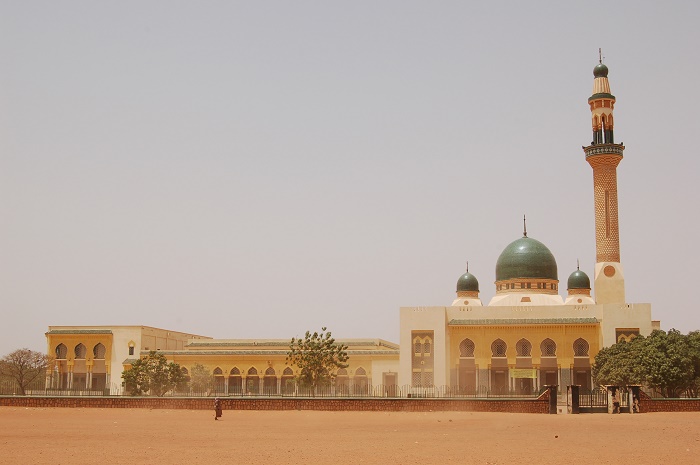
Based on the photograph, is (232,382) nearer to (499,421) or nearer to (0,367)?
(0,367)

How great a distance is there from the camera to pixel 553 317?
166 feet

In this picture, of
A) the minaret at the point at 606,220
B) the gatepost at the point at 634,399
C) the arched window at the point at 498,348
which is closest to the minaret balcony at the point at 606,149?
the minaret at the point at 606,220

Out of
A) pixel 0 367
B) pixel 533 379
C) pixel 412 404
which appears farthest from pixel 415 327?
pixel 0 367

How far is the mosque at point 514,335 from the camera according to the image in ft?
162

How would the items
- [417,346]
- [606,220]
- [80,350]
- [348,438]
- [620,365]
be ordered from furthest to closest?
[80,350] → [417,346] → [606,220] → [620,365] → [348,438]

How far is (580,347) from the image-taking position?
49906 millimetres

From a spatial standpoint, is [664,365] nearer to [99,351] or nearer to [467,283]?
[467,283]

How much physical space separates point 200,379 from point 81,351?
11102 millimetres

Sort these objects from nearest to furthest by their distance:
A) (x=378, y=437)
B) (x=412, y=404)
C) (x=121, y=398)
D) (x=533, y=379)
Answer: (x=378, y=437) → (x=412, y=404) → (x=121, y=398) → (x=533, y=379)

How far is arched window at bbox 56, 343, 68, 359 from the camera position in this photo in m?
59.6

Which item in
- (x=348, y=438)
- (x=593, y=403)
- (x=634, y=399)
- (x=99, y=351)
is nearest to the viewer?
(x=348, y=438)

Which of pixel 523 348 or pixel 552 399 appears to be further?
pixel 523 348

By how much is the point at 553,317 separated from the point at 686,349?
450 inches

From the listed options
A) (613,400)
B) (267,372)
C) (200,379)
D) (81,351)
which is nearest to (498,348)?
(267,372)
